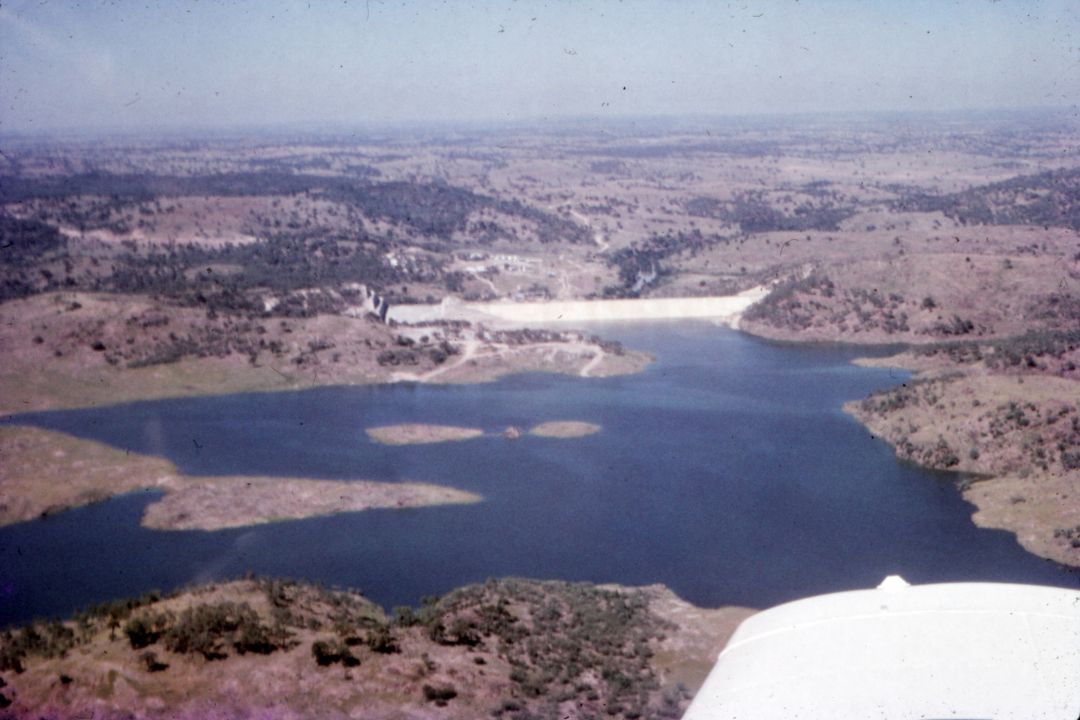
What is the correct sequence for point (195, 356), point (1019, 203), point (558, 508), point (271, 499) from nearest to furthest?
1. point (558, 508)
2. point (271, 499)
3. point (195, 356)
4. point (1019, 203)

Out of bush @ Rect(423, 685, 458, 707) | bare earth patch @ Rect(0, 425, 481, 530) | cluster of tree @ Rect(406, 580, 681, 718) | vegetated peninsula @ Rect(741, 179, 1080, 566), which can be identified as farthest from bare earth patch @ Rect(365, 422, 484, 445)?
bush @ Rect(423, 685, 458, 707)

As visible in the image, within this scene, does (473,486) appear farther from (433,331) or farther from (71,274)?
(71,274)

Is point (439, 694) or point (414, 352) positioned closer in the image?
point (439, 694)

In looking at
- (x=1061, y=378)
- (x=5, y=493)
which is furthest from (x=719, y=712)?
(x=1061, y=378)

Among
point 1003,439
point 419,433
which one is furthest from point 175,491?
point 1003,439

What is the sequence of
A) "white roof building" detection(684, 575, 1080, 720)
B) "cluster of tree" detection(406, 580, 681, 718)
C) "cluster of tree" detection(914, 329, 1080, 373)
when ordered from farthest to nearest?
"cluster of tree" detection(914, 329, 1080, 373), "cluster of tree" detection(406, 580, 681, 718), "white roof building" detection(684, 575, 1080, 720)

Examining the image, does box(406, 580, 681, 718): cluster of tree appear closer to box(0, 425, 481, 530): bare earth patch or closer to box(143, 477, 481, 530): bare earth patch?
box(143, 477, 481, 530): bare earth patch

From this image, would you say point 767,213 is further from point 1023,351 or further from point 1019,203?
point 1023,351

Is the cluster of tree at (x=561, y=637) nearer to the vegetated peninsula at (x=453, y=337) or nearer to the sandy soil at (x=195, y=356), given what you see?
the vegetated peninsula at (x=453, y=337)
